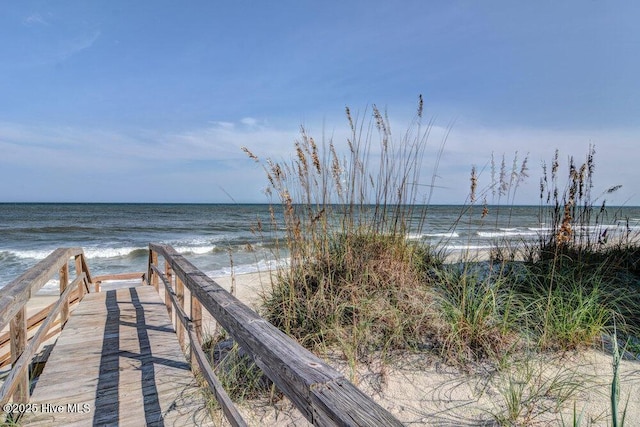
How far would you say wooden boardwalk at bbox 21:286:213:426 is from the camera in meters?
1.94

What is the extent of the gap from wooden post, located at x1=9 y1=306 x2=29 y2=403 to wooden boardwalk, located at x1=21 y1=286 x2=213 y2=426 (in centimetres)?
7

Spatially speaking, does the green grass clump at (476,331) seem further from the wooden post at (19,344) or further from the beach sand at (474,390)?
the wooden post at (19,344)

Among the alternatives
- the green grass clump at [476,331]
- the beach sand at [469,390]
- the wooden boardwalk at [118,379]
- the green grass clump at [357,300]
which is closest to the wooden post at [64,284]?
the wooden boardwalk at [118,379]

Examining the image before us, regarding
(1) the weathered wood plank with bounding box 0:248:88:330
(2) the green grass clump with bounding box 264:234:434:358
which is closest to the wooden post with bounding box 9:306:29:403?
(1) the weathered wood plank with bounding box 0:248:88:330

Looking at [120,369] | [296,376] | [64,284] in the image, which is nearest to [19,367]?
[120,369]

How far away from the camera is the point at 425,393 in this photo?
2.43 m

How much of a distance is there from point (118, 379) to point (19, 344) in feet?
1.97

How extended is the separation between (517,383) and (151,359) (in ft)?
8.37

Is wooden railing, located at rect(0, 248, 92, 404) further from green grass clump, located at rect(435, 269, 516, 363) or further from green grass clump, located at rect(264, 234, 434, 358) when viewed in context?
green grass clump, located at rect(435, 269, 516, 363)

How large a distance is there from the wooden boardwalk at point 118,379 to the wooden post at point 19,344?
0.24 feet

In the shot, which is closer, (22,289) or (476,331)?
(22,289)

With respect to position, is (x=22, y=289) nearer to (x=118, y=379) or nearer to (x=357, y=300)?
(x=118, y=379)

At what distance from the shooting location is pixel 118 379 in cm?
235

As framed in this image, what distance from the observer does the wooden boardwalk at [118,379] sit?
1.94 m
